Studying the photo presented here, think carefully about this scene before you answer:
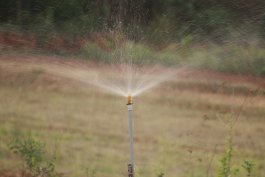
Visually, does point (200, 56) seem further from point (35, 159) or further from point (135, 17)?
point (35, 159)

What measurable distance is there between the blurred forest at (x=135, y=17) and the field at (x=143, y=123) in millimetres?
1439

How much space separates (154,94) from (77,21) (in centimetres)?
256

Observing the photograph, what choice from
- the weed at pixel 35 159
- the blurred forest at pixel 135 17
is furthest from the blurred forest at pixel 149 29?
the weed at pixel 35 159

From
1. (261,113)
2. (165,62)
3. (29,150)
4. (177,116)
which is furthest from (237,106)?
(29,150)

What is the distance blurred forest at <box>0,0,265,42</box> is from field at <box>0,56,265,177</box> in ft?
4.72

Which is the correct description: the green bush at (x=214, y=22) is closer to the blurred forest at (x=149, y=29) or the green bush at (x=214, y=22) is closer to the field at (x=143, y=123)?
the blurred forest at (x=149, y=29)

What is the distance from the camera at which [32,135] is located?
6297mm

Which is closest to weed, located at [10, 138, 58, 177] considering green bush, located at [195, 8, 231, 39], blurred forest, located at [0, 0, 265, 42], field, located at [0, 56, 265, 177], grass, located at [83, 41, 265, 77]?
field, located at [0, 56, 265, 177]

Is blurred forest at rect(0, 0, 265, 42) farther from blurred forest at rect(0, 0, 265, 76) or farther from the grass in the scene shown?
the grass

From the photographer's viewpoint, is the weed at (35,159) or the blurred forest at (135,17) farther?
the blurred forest at (135,17)

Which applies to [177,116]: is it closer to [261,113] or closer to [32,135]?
[261,113]

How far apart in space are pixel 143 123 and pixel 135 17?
3.28 m

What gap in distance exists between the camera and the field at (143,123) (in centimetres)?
589

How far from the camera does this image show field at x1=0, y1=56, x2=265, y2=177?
5.89m
